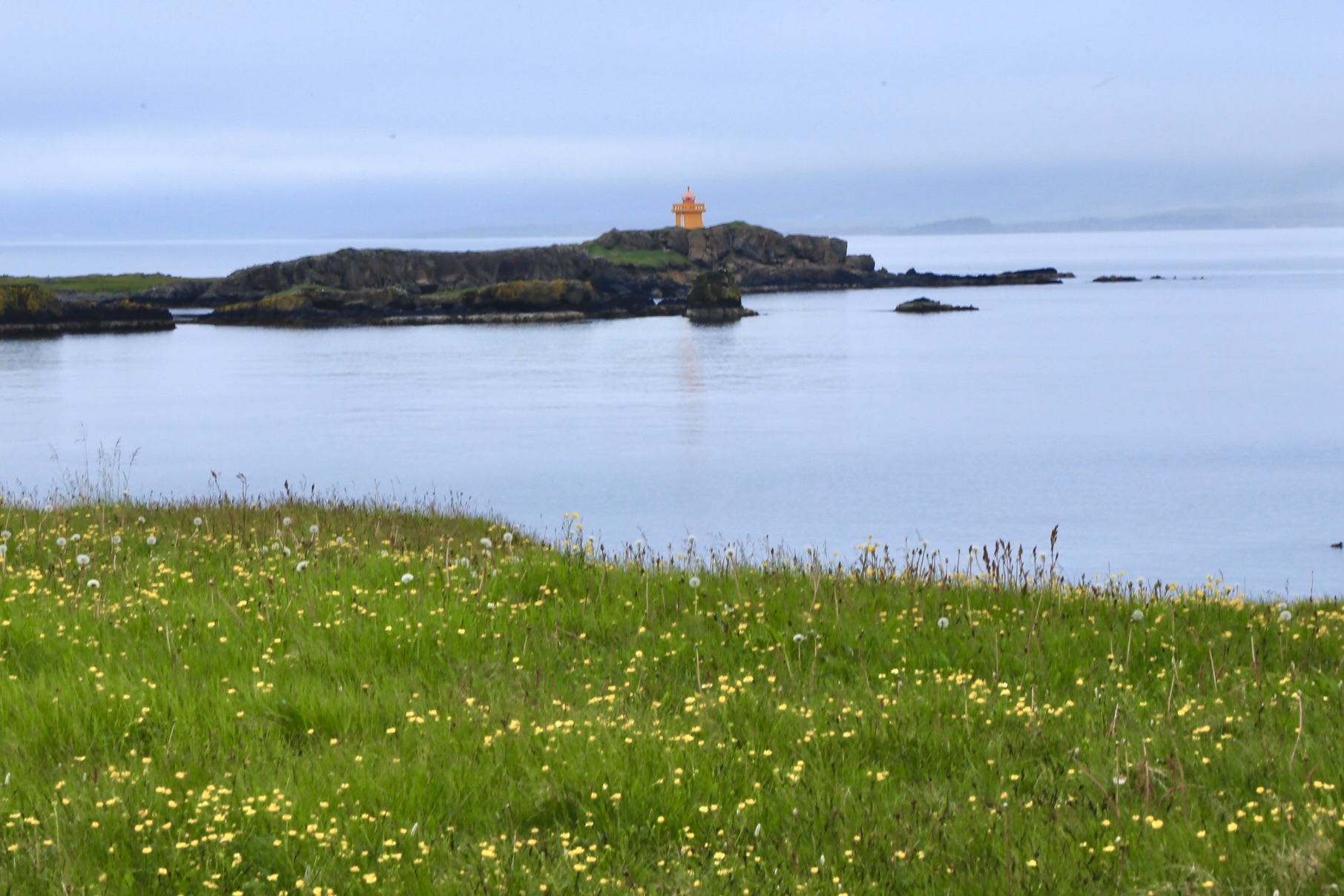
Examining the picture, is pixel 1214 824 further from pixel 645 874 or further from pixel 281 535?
pixel 281 535

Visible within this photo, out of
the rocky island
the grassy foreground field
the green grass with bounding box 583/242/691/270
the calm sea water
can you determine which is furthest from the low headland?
the grassy foreground field

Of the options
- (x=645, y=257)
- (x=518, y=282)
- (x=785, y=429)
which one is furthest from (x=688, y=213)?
(x=785, y=429)

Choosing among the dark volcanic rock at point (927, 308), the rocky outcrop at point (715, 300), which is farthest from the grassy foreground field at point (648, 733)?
the dark volcanic rock at point (927, 308)

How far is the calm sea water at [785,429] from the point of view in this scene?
25469 mm

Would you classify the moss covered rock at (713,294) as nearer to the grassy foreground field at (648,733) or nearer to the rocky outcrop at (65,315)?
the rocky outcrop at (65,315)

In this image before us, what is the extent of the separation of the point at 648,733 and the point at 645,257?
472 feet

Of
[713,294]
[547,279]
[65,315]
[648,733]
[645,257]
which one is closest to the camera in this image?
[648,733]

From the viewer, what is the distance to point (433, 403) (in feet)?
157

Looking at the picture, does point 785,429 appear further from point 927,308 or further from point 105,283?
point 105,283

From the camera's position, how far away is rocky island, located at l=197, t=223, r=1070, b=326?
98.6m

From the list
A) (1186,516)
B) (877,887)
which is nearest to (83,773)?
(877,887)

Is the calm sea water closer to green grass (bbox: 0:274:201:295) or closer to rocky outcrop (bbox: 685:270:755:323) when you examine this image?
rocky outcrop (bbox: 685:270:755:323)

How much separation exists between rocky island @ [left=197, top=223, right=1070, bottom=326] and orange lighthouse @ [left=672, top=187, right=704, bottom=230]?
4200 mm

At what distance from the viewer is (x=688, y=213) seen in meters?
163
